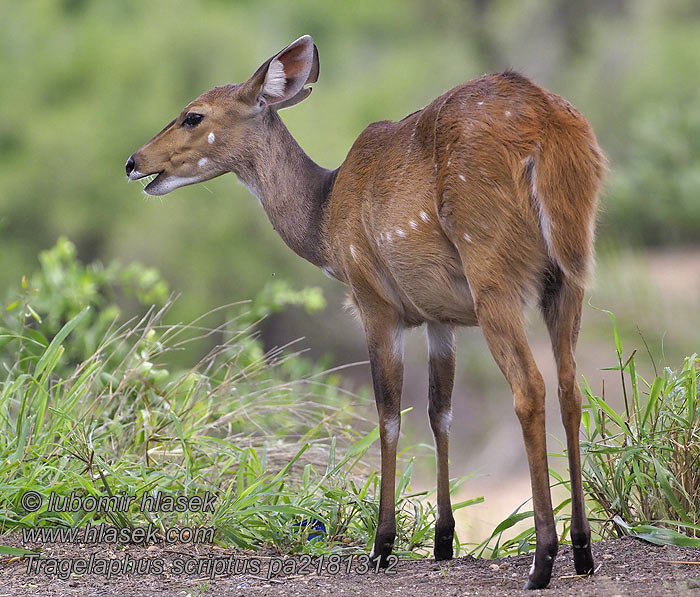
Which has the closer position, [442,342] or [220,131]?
[442,342]

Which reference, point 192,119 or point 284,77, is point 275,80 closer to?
point 284,77

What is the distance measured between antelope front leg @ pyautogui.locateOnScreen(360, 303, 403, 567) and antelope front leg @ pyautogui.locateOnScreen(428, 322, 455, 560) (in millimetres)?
226

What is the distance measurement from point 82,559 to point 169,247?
9248 millimetres

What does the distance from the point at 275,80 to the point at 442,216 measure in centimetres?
151

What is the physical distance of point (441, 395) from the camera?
4883 millimetres

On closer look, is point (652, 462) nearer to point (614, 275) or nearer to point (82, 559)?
point (614, 275)

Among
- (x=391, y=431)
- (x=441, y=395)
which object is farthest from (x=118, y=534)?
(x=441, y=395)

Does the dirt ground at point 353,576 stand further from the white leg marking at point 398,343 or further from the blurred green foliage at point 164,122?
the blurred green foliage at point 164,122

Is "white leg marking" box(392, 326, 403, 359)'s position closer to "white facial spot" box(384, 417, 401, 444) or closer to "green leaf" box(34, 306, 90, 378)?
"white facial spot" box(384, 417, 401, 444)

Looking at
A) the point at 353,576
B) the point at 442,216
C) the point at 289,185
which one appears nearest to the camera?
the point at 442,216

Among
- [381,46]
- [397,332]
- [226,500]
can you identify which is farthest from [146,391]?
[381,46]

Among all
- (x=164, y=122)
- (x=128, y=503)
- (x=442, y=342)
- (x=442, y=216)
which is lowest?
(x=128, y=503)

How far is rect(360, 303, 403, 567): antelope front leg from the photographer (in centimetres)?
461

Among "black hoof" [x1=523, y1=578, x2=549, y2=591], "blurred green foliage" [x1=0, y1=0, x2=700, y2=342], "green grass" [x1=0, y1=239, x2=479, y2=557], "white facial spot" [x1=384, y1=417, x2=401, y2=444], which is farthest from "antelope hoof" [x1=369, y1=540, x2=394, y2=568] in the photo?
"blurred green foliage" [x1=0, y1=0, x2=700, y2=342]
